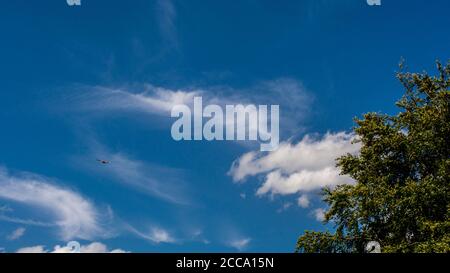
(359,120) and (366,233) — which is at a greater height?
(359,120)

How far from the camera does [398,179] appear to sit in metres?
45.1

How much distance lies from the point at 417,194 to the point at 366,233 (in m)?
6.40

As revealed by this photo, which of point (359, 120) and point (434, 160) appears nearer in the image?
point (434, 160)

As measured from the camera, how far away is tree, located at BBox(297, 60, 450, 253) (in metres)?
40.3

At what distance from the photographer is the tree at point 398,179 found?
1587 inches

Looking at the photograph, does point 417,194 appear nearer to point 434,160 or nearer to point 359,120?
point 434,160

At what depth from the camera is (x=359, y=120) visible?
47.4 m
